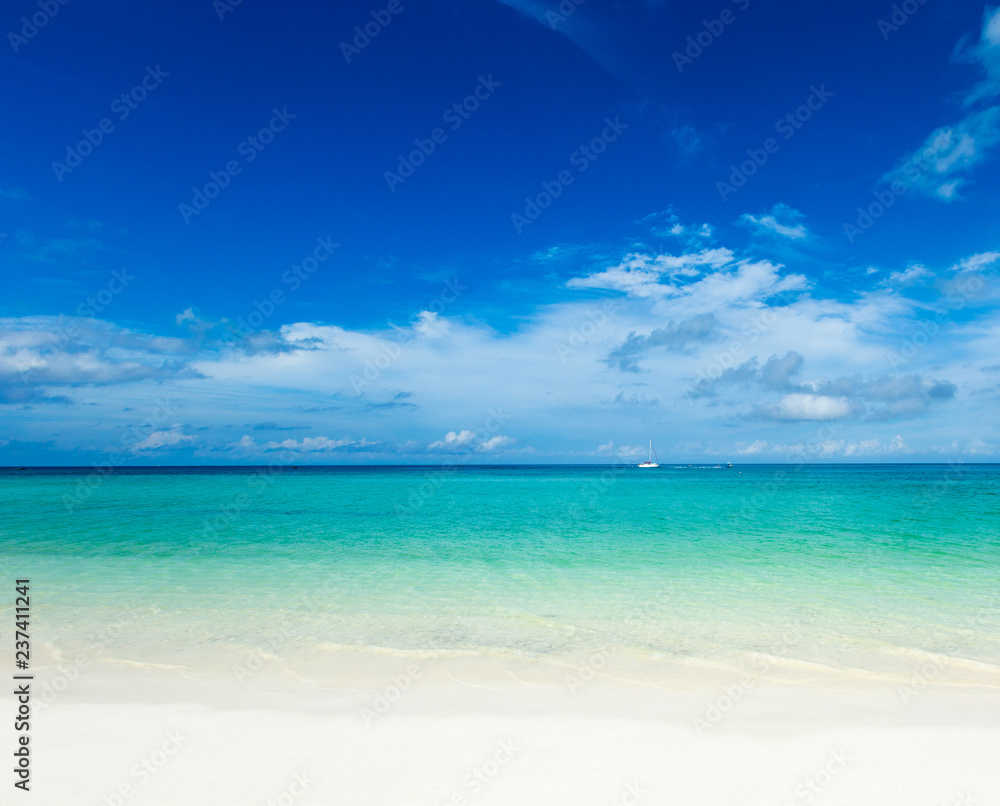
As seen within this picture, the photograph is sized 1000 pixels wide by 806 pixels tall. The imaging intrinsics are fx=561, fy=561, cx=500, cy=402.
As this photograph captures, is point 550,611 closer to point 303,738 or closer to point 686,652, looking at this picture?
point 686,652

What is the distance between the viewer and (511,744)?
18.5ft

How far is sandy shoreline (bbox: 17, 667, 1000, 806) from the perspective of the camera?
4.81 m

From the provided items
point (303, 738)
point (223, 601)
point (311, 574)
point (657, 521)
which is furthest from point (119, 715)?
point (657, 521)

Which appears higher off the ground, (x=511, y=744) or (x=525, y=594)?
(x=511, y=744)

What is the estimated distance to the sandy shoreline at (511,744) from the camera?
4812 millimetres

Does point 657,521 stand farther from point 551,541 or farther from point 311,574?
point 311,574

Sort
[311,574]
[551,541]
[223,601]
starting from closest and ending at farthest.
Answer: [223,601] < [311,574] < [551,541]

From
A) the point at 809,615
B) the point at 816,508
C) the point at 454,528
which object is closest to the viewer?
the point at 809,615

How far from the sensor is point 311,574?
48.9 ft

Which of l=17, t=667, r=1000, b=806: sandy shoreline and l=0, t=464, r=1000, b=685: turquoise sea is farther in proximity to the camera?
l=0, t=464, r=1000, b=685: turquoise sea

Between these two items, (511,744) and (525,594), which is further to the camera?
(525,594)

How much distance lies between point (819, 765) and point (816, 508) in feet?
115

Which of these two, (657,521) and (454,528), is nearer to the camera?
(454,528)

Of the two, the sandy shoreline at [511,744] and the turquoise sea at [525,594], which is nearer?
the sandy shoreline at [511,744]
